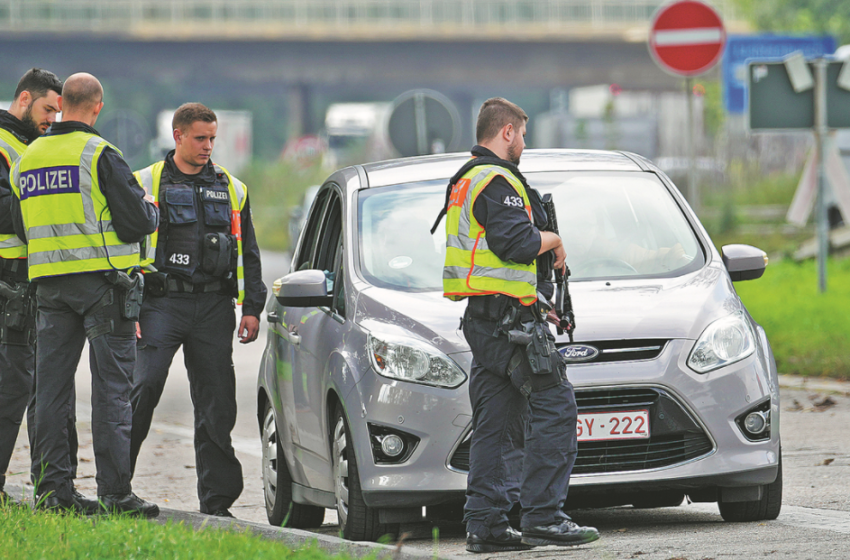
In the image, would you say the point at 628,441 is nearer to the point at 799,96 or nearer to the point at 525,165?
the point at 525,165

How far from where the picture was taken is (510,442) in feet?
18.2

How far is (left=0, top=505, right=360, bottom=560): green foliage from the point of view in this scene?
4.98m

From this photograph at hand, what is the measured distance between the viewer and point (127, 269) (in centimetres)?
638

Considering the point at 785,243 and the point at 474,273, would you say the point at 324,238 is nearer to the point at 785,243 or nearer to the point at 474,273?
the point at 474,273

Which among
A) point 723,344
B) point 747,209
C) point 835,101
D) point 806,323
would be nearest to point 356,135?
point 747,209

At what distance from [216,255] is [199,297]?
0.22 m

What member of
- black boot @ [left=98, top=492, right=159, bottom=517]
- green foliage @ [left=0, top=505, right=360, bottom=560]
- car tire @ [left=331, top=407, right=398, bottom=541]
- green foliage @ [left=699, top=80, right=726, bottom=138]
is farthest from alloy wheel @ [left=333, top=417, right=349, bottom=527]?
green foliage @ [left=699, top=80, right=726, bottom=138]

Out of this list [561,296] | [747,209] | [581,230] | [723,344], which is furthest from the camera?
[747,209]

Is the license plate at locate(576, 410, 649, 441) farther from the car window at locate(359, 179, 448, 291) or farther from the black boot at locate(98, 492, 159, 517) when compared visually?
the black boot at locate(98, 492, 159, 517)

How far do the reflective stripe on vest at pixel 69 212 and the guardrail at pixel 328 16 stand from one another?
52974mm

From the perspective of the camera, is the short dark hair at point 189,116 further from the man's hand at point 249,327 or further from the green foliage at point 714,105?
the green foliage at point 714,105

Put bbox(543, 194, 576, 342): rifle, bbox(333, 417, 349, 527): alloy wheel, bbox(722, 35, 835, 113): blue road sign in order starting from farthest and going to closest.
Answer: bbox(722, 35, 835, 113): blue road sign
bbox(333, 417, 349, 527): alloy wheel
bbox(543, 194, 576, 342): rifle

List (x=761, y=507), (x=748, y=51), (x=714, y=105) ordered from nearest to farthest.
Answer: (x=761, y=507) < (x=748, y=51) < (x=714, y=105)

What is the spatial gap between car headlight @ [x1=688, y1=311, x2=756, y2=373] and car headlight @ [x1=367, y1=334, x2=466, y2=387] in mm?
951
